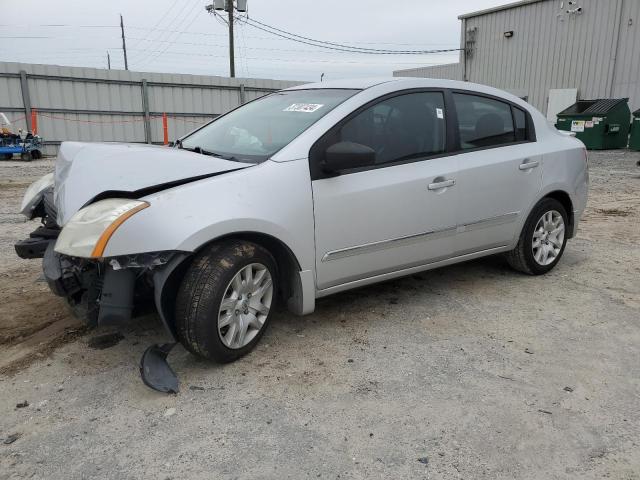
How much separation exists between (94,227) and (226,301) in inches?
30.4

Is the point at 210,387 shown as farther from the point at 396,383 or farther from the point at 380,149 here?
the point at 380,149

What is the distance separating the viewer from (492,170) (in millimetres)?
3953

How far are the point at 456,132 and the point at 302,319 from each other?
1.76 meters

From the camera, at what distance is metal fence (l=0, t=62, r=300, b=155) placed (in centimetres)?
1639

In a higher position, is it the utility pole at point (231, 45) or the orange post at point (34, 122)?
the utility pole at point (231, 45)

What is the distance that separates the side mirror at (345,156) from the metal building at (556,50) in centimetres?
1981

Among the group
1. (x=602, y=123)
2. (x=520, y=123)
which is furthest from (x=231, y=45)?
(x=520, y=123)

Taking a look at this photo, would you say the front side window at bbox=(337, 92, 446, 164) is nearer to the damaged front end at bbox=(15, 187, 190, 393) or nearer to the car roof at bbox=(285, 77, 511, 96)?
the car roof at bbox=(285, 77, 511, 96)

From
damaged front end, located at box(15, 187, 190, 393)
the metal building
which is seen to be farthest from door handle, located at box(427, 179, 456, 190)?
the metal building

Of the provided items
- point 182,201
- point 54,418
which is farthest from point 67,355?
point 182,201

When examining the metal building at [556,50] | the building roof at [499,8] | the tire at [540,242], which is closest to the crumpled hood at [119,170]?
the tire at [540,242]

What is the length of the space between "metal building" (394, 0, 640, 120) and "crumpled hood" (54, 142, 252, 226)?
806 inches

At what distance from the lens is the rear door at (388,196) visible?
3193 millimetres

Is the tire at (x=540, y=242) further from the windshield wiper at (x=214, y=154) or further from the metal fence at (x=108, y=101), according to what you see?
the metal fence at (x=108, y=101)
